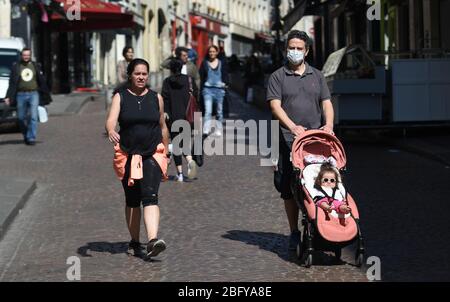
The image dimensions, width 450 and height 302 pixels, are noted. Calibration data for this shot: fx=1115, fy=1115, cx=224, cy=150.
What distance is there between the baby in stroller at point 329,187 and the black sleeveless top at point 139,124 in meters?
1.41

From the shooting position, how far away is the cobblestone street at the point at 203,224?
8.43m

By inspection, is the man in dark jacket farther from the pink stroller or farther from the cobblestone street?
the pink stroller

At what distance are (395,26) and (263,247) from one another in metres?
24.4

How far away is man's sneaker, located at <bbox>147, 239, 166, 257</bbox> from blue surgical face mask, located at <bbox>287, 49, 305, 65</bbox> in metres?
1.79

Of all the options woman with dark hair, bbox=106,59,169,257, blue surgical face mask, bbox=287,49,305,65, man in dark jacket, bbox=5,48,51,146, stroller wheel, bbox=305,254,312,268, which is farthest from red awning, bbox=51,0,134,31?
stroller wheel, bbox=305,254,312,268

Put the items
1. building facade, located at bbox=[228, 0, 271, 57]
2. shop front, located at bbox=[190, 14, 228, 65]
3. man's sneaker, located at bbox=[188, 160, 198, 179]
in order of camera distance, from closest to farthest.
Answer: man's sneaker, located at bbox=[188, 160, 198, 179]
shop front, located at bbox=[190, 14, 228, 65]
building facade, located at bbox=[228, 0, 271, 57]

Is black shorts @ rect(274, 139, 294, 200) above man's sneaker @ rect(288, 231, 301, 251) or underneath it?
above

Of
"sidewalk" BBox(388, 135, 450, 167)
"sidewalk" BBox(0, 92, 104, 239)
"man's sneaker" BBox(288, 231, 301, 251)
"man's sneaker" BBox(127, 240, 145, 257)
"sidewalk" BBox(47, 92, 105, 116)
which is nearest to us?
"man's sneaker" BBox(288, 231, 301, 251)

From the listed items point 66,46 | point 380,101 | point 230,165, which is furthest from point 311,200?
point 66,46

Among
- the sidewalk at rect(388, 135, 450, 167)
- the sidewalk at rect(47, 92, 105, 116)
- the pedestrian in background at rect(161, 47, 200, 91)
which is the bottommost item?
the sidewalk at rect(388, 135, 450, 167)

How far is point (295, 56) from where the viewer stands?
8930mm

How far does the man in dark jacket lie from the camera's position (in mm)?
19516

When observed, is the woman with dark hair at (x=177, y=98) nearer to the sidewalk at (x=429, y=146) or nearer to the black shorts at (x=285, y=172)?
the sidewalk at (x=429, y=146)
